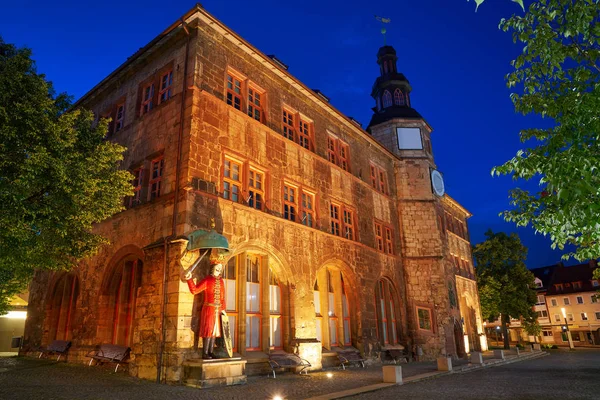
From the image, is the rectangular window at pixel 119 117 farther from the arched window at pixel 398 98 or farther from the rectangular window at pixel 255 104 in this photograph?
the arched window at pixel 398 98

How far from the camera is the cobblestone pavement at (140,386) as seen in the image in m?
8.29

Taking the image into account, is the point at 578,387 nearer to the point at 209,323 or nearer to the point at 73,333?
the point at 209,323

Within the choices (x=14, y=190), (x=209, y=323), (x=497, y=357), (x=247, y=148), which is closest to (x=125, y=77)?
(x=247, y=148)

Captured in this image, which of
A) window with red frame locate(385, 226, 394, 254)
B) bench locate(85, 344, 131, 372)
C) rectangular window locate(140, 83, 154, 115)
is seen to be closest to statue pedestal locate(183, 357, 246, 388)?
bench locate(85, 344, 131, 372)

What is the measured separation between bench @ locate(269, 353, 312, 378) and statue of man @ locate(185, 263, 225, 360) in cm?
259

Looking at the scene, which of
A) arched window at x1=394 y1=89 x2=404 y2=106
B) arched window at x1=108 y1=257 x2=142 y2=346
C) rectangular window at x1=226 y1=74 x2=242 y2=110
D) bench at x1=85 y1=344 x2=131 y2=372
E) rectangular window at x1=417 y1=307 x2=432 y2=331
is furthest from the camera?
arched window at x1=394 y1=89 x2=404 y2=106

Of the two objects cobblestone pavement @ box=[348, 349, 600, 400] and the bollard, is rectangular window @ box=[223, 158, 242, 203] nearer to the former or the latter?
cobblestone pavement @ box=[348, 349, 600, 400]

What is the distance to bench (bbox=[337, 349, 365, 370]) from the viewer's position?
15.4 metres

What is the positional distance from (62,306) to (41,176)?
9.45m

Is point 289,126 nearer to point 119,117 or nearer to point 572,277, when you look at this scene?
point 119,117

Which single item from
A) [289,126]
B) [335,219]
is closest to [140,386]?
[335,219]

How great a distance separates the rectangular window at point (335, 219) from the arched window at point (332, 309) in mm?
1693

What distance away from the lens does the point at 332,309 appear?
17000 mm

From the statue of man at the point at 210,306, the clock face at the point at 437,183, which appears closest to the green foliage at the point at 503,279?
the clock face at the point at 437,183
